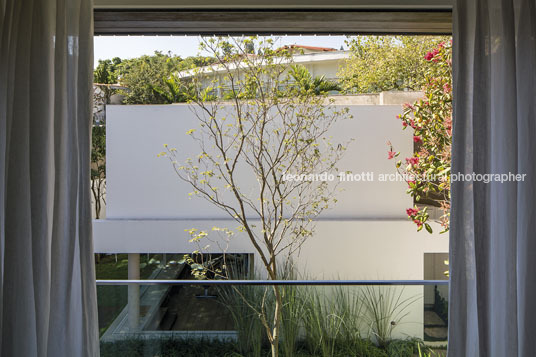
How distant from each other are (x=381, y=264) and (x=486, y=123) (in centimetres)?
504

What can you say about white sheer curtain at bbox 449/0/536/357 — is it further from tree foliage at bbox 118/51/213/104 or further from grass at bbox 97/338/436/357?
tree foliage at bbox 118/51/213/104

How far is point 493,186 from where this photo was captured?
5.82 ft

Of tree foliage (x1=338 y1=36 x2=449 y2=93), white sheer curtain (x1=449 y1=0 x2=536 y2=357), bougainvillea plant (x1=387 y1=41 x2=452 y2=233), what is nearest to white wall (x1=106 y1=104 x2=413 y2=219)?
tree foliage (x1=338 y1=36 x2=449 y2=93)

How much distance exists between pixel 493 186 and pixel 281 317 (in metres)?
1.39

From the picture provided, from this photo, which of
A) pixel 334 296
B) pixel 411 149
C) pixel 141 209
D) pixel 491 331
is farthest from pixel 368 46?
pixel 491 331

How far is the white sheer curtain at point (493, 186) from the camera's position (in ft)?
5.68

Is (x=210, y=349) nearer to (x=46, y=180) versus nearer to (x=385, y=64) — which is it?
(x=46, y=180)

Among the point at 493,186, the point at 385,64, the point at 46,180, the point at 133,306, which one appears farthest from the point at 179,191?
the point at 493,186

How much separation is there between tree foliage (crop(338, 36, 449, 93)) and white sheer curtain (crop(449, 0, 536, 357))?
709cm

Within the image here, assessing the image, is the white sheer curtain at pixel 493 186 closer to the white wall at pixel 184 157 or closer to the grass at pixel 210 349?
the grass at pixel 210 349

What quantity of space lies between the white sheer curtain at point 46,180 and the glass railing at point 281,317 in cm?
61

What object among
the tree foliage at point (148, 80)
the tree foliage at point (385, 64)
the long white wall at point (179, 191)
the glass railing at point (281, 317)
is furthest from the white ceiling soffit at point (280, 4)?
the tree foliage at point (385, 64)

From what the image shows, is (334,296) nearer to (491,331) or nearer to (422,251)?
(491,331)

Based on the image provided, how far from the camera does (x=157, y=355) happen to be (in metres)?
2.35
